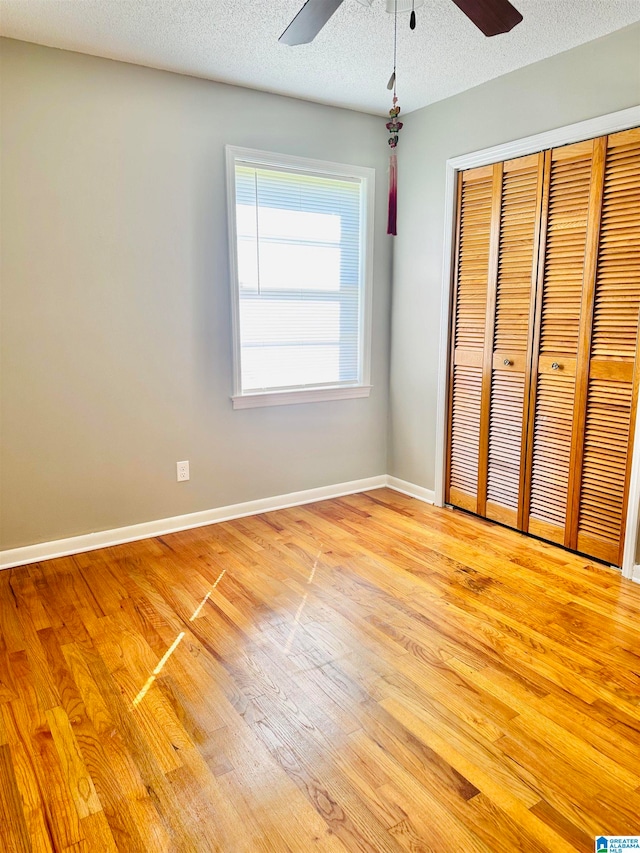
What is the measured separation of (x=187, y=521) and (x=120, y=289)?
1382 mm

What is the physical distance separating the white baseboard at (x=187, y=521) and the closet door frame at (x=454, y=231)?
19.9 inches

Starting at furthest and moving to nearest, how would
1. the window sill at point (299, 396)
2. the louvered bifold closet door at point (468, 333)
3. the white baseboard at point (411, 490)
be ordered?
the white baseboard at point (411, 490)
the window sill at point (299, 396)
the louvered bifold closet door at point (468, 333)

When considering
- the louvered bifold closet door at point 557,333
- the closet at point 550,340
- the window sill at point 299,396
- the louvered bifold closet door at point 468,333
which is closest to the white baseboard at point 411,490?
the louvered bifold closet door at point 468,333

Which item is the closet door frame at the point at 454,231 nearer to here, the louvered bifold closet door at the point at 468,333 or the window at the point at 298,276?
the louvered bifold closet door at the point at 468,333

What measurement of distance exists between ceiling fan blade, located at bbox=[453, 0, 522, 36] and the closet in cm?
112

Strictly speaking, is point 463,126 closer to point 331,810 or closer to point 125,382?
point 125,382

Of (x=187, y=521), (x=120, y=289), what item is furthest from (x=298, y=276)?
(x=187, y=521)

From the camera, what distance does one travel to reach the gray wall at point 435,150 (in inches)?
107

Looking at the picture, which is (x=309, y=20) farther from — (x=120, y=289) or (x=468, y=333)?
(x=468, y=333)

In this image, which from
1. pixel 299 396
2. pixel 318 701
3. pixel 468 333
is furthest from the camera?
pixel 299 396

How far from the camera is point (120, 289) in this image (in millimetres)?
3072

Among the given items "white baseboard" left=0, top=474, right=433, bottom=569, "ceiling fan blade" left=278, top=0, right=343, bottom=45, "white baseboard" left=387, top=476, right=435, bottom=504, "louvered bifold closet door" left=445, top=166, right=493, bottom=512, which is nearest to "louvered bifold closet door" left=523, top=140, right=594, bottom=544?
"louvered bifold closet door" left=445, top=166, right=493, bottom=512

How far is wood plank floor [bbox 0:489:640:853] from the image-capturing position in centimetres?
149

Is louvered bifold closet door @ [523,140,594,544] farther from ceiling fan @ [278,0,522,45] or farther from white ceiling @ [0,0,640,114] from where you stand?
ceiling fan @ [278,0,522,45]
